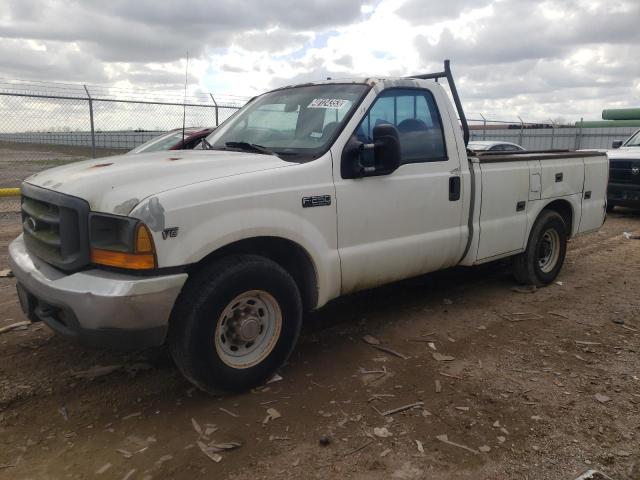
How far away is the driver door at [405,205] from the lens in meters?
3.87

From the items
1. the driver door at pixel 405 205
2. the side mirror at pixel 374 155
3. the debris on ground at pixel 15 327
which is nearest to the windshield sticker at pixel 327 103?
A: the driver door at pixel 405 205

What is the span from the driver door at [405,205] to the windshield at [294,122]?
0.63ft

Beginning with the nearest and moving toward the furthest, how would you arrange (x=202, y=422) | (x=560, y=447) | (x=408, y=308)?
(x=560, y=447) → (x=202, y=422) → (x=408, y=308)

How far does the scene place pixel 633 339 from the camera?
448cm

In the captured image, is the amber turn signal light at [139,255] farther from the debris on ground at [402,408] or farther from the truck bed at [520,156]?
the truck bed at [520,156]

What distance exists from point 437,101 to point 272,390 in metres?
2.69

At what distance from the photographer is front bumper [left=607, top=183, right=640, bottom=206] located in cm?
1059

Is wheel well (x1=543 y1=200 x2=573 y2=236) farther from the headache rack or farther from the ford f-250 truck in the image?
the ford f-250 truck

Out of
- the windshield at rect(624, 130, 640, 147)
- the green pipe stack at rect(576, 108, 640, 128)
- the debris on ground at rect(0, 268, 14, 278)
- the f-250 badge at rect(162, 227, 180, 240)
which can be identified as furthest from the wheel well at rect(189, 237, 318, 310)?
the green pipe stack at rect(576, 108, 640, 128)

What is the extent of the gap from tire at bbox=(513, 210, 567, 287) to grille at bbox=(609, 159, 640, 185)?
5683mm

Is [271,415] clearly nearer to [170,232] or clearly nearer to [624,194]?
[170,232]

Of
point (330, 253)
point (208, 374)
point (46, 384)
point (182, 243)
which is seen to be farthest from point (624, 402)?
point (46, 384)

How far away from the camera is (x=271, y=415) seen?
3.25 meters

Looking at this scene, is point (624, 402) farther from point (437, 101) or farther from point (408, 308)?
point (437, 101)
